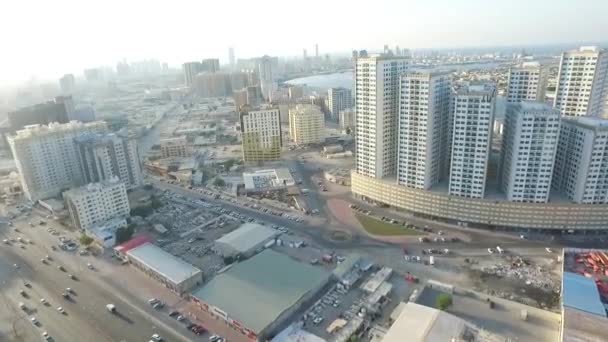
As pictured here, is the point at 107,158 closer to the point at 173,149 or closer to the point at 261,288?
the point at 173,149

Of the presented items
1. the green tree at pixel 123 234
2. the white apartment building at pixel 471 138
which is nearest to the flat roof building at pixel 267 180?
the green tree at pixel 123 234

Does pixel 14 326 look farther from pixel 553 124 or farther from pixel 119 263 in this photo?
pixel 553 124

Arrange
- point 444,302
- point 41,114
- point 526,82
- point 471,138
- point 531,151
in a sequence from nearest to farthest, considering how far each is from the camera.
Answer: point 444,302 → point 531,151 → point 471,138 → point 526,82 → point 41,114

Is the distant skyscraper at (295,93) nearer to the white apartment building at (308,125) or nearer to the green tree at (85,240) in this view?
the white apartment building at (308,125)

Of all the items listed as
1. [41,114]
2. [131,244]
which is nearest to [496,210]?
[131,244]

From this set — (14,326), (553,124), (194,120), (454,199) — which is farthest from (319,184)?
(194,120)
